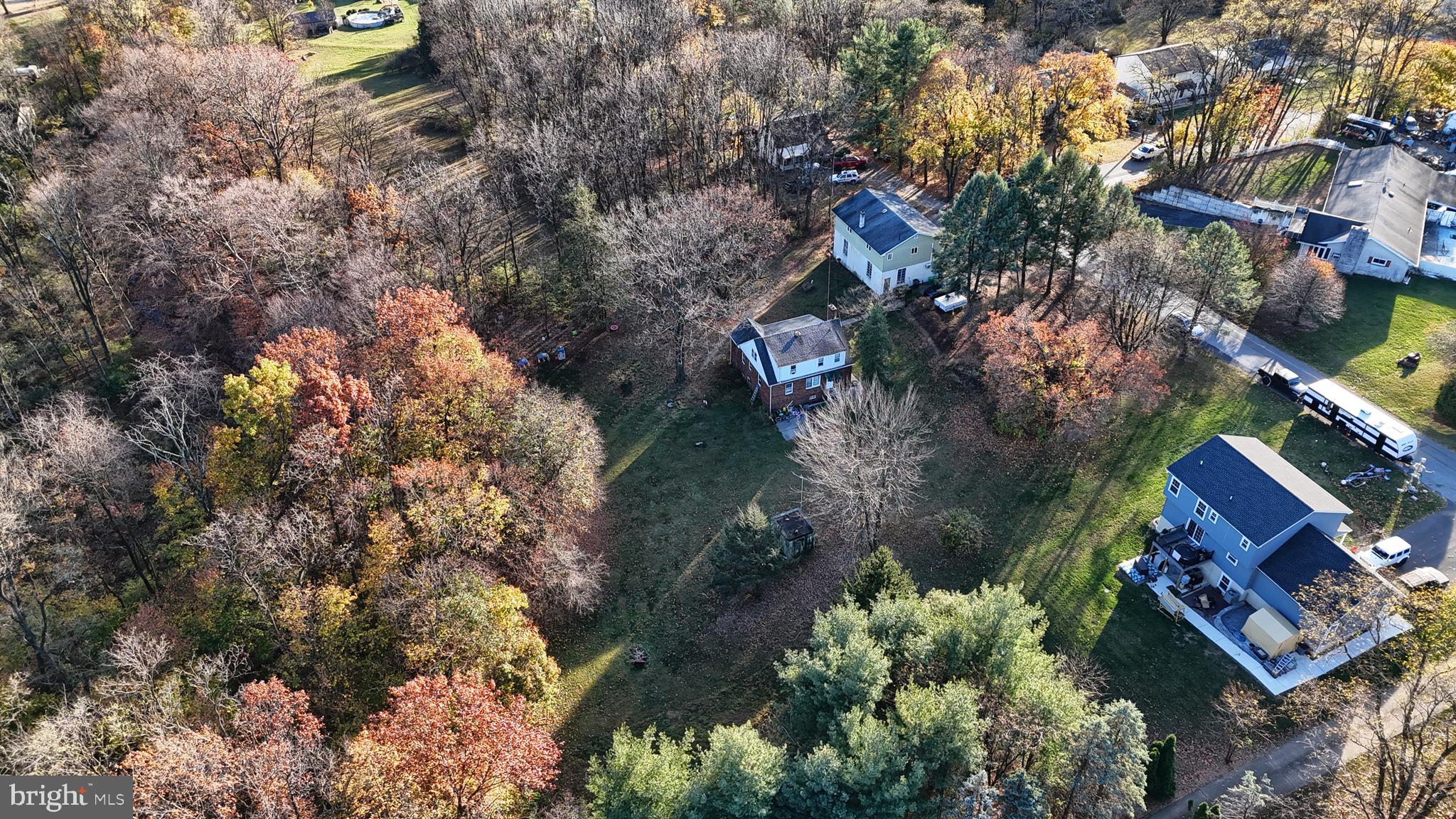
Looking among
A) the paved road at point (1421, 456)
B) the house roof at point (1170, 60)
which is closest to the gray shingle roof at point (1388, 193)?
the paved road at point (1421, 456)

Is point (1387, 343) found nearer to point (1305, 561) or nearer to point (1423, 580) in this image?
point (1423, 580)

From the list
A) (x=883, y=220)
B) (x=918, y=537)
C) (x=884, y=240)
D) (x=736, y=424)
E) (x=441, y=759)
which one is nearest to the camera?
(x=441, y=759)

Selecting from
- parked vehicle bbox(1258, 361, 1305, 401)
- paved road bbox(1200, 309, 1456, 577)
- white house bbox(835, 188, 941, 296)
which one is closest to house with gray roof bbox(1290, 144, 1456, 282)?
paved road bbox(1200, 309, 1456, 577)

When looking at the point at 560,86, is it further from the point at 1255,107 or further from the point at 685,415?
the point at 1255,107

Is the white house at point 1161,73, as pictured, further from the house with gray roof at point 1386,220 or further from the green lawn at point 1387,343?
the green lawn at point 1387,343

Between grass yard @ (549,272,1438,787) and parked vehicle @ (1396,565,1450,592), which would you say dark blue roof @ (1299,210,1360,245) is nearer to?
grass yard @ (549,272,1438,787)

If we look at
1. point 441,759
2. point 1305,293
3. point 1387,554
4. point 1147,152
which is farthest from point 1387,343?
point 441,759
